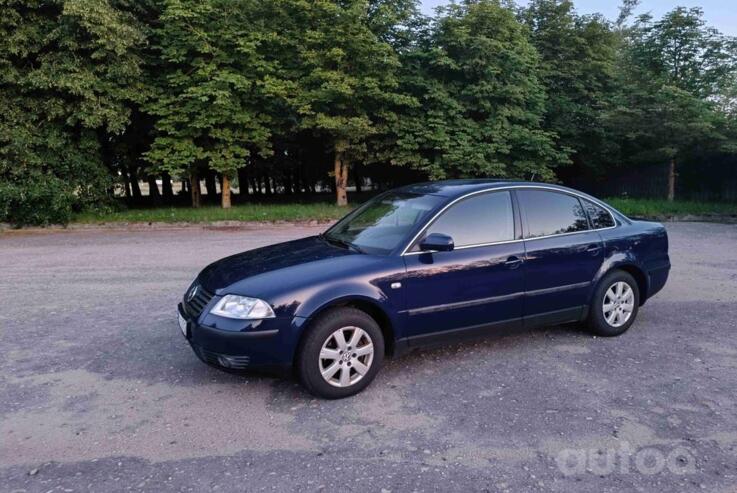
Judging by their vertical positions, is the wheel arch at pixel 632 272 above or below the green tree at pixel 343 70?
below

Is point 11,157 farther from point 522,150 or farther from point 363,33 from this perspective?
point 522,150

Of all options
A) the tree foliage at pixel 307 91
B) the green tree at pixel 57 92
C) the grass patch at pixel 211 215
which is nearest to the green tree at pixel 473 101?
the tree foliage at pixel 307 91

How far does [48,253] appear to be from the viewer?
36.7ft

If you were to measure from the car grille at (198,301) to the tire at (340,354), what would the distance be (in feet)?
2.76

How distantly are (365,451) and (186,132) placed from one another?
16708 millimetres

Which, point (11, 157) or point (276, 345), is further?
point (11, 157)

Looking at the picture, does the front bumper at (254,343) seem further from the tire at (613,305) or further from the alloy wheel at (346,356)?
the tire at (613,305)

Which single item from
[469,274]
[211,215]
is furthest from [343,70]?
[469,274]

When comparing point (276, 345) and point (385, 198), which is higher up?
point (385, 198)

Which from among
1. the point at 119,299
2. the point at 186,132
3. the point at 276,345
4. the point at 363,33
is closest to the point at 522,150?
the point at 363,33

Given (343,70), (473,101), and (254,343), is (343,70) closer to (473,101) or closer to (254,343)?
Result: (473,101)

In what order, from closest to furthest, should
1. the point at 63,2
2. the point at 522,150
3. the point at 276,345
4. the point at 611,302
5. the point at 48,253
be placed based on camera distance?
the point at 276,345
the point at 611,302
the point at 48,253
the point at 63,2
the point at 522,150

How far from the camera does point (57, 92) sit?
16.2 metres

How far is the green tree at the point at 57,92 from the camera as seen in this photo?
599 inches
